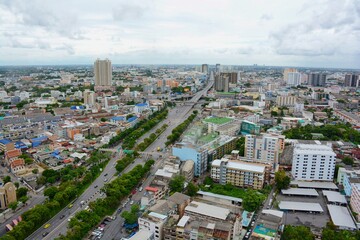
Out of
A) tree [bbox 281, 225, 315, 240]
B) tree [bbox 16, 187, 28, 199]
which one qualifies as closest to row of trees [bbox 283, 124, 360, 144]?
tree [bbox 281, 225, 315, 240]

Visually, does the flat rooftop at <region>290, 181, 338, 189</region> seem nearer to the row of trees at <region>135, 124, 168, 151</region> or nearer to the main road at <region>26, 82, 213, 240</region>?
the main road at <region>26, 82, 213, 240</region>

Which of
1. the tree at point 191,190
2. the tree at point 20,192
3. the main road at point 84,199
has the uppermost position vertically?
the tree at point 191,190

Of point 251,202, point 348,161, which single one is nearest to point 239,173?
point 251,202

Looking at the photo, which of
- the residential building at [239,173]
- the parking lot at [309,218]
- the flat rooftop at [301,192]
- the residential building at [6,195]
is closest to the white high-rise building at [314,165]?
the flat rooftop at [301,192]

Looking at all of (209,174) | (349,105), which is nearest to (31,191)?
(209,174)

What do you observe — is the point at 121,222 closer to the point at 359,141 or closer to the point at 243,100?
the point at 359,141

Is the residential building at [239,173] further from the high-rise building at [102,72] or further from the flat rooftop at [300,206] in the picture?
the high-rise building at [102,72]

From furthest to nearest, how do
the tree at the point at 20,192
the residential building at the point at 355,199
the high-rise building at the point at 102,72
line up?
1. the high-rise building at the point at 102,72
2. the tree at the point at 20,192
3. the residential building at the point at 355,199
